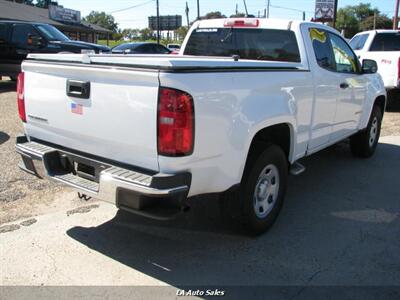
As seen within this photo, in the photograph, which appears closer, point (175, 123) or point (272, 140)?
point (175, 123)

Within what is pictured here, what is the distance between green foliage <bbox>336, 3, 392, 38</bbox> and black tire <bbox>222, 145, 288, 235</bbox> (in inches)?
3149

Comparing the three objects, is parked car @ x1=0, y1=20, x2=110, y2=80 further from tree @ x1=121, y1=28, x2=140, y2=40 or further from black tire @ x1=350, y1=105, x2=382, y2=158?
tree @ x1=121, y1=28, x2=140, y2=40

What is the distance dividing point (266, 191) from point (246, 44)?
195cm

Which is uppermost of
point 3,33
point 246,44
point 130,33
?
point 130,33

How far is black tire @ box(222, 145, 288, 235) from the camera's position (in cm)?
381

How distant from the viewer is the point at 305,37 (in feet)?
16.1

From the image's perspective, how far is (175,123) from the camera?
305cm

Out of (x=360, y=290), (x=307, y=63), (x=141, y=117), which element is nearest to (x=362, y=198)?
(x=307, y=63)

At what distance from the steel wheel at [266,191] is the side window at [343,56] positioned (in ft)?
6.24

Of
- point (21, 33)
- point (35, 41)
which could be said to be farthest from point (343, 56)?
point (21, 33)

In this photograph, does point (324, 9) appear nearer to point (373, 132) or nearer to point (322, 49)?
point (373, 132)

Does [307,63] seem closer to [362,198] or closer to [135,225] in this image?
[362,198]

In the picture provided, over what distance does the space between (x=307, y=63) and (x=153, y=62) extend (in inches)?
84.3

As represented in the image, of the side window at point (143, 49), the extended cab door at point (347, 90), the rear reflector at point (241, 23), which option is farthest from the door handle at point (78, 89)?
the side window at point (143, 49)
